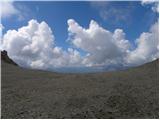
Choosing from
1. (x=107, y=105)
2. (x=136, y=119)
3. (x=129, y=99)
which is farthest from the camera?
(x=129, y=99)

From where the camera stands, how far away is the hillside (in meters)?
16.8

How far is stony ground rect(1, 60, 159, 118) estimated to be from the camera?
55.1 feet

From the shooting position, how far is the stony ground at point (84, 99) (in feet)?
55.1

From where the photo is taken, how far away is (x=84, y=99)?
19.8 m

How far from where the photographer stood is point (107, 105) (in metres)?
18.3

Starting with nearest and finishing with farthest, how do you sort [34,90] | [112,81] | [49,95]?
[49,95]
[34,90]
[112,81]

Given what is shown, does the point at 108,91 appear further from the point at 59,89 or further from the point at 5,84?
the point at 5,84

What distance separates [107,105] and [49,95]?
5.43 m

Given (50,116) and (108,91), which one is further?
(108,91)

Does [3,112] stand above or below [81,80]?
below

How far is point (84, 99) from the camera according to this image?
19.8m

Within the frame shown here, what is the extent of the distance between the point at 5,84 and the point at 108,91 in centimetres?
1218

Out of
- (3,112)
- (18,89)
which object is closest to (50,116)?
(3,112)

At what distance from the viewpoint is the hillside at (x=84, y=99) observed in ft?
55.1
